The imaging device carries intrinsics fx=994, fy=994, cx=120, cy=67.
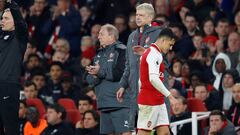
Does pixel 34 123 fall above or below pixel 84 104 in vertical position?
below

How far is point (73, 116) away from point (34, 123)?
2.66ft

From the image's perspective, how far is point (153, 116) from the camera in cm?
1215

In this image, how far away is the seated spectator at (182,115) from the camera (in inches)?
635

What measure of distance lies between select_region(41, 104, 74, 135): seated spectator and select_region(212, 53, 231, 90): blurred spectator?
2.82 m

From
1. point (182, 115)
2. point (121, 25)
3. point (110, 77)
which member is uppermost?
point (121, 25)

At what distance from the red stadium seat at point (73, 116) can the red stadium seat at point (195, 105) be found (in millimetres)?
2030

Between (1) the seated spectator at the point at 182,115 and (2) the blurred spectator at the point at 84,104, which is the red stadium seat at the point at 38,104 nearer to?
(2) the blurred spectator at the point at 84,104

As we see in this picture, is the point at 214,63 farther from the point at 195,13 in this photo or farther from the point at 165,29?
the point at 165,29

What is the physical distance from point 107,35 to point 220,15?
666cm

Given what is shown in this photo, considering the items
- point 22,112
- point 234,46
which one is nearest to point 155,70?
point 22,112

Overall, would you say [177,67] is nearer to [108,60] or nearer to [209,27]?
[209,27]

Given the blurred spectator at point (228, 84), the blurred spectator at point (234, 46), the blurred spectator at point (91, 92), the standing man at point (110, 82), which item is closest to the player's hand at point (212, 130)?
the blurred spectator at point (228, 84)

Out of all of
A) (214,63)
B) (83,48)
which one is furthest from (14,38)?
(83,48)

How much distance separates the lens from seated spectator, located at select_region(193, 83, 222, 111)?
55.9 ft
